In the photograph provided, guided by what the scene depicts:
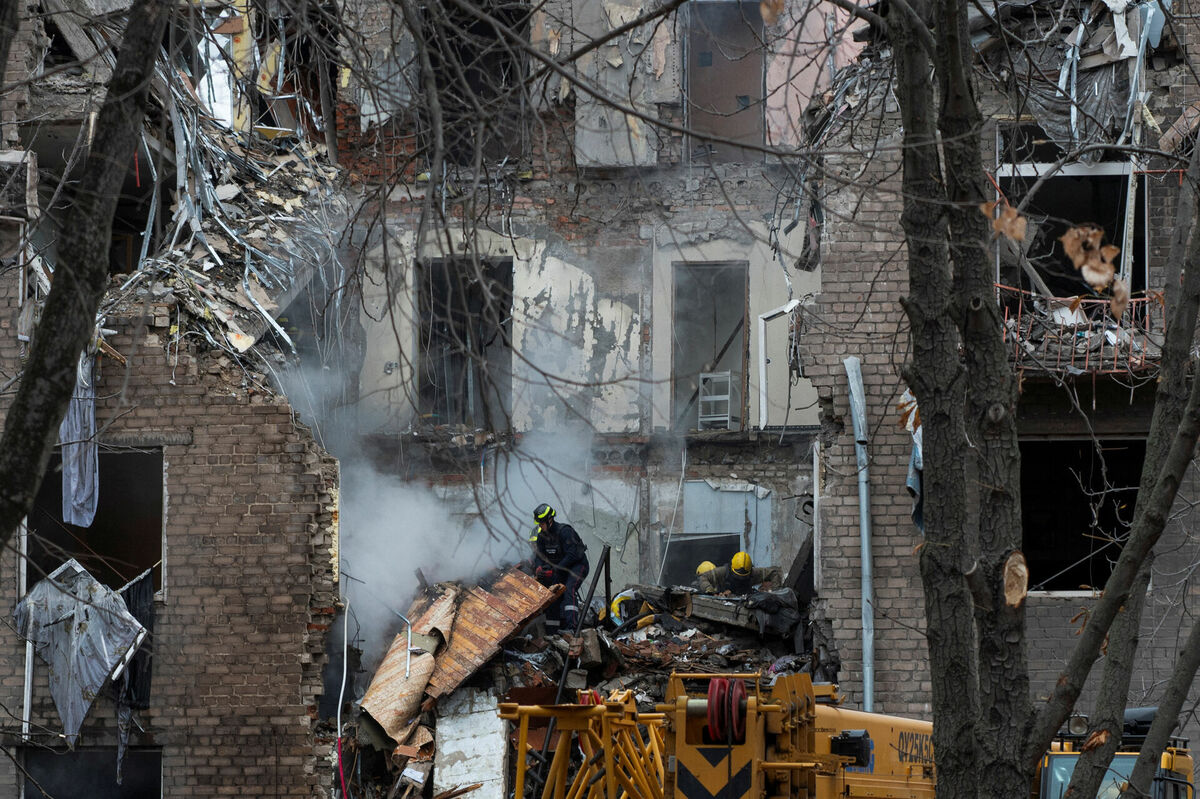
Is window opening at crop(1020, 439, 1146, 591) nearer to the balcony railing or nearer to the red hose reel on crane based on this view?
the balcony railing

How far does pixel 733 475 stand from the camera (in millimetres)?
20234

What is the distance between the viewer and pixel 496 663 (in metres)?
14.1

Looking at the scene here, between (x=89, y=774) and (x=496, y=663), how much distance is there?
175 inches

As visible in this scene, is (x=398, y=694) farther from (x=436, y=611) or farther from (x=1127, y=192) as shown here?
→ (x=1127, y=192)

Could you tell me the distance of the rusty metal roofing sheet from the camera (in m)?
13.8

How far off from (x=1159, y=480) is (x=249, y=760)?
965 cm

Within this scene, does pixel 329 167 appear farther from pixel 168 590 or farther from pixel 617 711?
pixel 617 711

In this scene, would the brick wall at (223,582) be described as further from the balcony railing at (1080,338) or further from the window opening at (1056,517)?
the window opening at (1056,517)

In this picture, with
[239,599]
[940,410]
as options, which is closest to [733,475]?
[239,599]

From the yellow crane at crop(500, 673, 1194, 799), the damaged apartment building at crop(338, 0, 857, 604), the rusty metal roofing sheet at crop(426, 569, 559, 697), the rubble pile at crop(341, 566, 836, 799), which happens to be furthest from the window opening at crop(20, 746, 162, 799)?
the damaged apartment building at crop(338, 0, 857, 604)

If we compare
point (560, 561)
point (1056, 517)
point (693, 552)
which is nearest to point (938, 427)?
point (560, 561)

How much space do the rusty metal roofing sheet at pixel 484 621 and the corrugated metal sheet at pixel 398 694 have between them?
0.14 metres

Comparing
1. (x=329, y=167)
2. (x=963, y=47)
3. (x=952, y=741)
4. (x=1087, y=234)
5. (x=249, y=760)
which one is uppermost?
(x=329, y=167)

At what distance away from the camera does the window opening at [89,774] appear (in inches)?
498
